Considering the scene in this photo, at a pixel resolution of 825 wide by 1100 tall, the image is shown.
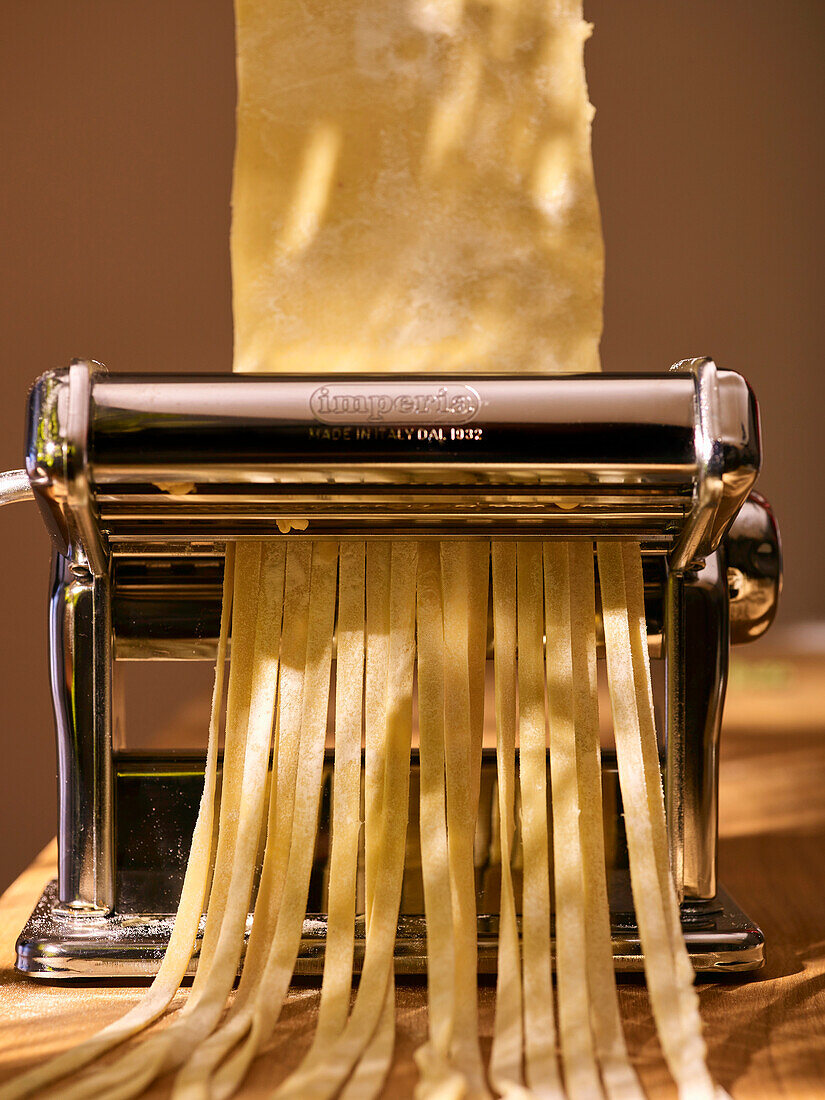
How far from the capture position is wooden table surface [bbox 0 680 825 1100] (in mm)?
381

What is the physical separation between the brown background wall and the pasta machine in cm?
152

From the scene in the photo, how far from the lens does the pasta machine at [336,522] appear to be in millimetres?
431

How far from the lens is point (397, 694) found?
47 centimetres

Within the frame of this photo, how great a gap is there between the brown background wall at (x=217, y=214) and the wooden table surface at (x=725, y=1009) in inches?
59.9

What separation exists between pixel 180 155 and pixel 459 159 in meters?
1.95

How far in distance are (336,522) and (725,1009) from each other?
0.25 m

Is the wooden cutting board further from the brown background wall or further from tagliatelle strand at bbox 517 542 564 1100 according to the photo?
the brown background wall

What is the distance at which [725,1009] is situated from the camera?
1.43 feet

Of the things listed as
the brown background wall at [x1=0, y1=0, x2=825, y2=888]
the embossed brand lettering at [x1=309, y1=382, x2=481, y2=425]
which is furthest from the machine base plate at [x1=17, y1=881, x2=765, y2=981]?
the brown background wall at [x1=0, y1=0, x2=825, y2=888]

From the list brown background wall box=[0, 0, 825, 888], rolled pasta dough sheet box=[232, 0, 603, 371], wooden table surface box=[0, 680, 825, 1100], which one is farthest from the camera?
brown background wall box=[0, 0, 825, 888]

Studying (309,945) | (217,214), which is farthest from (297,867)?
(217,214)

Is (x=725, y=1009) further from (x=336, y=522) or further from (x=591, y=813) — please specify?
(x=336, y=522)

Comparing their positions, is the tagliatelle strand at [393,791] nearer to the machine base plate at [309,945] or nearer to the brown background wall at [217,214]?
the machine base plate at [309,945]

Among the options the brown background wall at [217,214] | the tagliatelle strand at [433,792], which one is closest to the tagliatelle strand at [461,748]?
the tagliatelle strand at [433,792]
